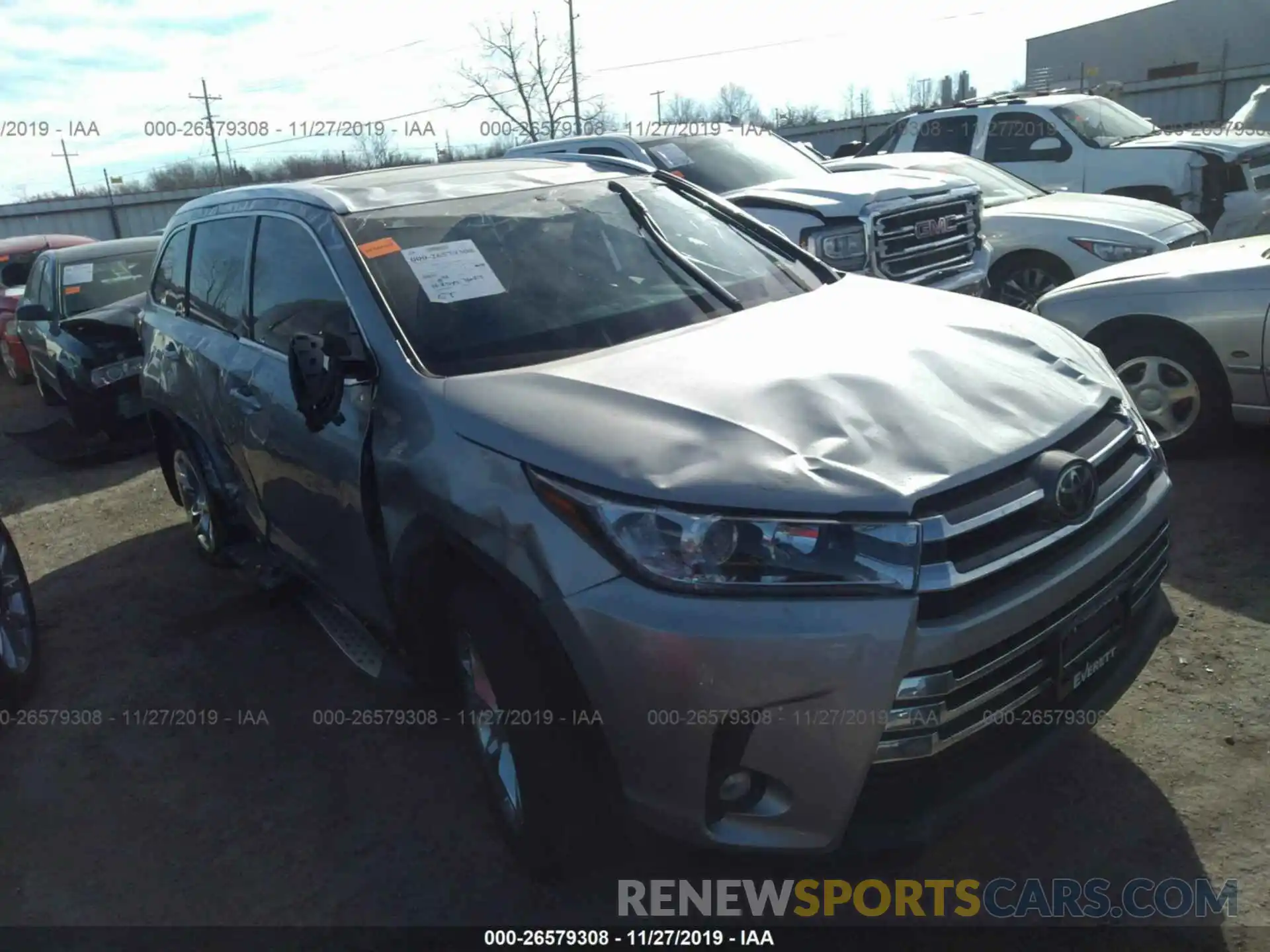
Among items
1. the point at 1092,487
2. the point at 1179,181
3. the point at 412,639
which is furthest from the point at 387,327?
the point at 1179,181

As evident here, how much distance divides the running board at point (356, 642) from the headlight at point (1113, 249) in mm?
6126

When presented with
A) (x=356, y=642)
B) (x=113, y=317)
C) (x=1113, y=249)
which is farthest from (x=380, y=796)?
(x=1113, y=249)

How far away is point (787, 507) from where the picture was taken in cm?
210

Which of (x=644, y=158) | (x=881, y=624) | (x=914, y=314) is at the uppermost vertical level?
(x=644, y=158)

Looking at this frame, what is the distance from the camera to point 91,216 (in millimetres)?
32469

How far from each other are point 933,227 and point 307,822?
5.65m

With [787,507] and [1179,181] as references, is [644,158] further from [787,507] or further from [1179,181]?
[787,507]

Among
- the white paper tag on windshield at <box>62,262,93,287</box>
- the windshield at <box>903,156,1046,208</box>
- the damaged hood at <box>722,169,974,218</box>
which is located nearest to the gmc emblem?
the damaged hood at <box>722,169,974,218</box>

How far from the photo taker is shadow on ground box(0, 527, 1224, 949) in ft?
8.73

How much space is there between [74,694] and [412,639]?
2170 mm

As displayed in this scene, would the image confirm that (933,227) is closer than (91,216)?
Yes

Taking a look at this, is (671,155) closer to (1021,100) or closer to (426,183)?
(426,183)

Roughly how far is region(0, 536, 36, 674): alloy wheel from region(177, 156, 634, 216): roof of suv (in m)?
1.83

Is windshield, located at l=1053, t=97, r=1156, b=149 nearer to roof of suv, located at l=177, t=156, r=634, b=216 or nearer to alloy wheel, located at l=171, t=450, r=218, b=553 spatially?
roof of suv, located at l=177, t=156, r=634, b=216
